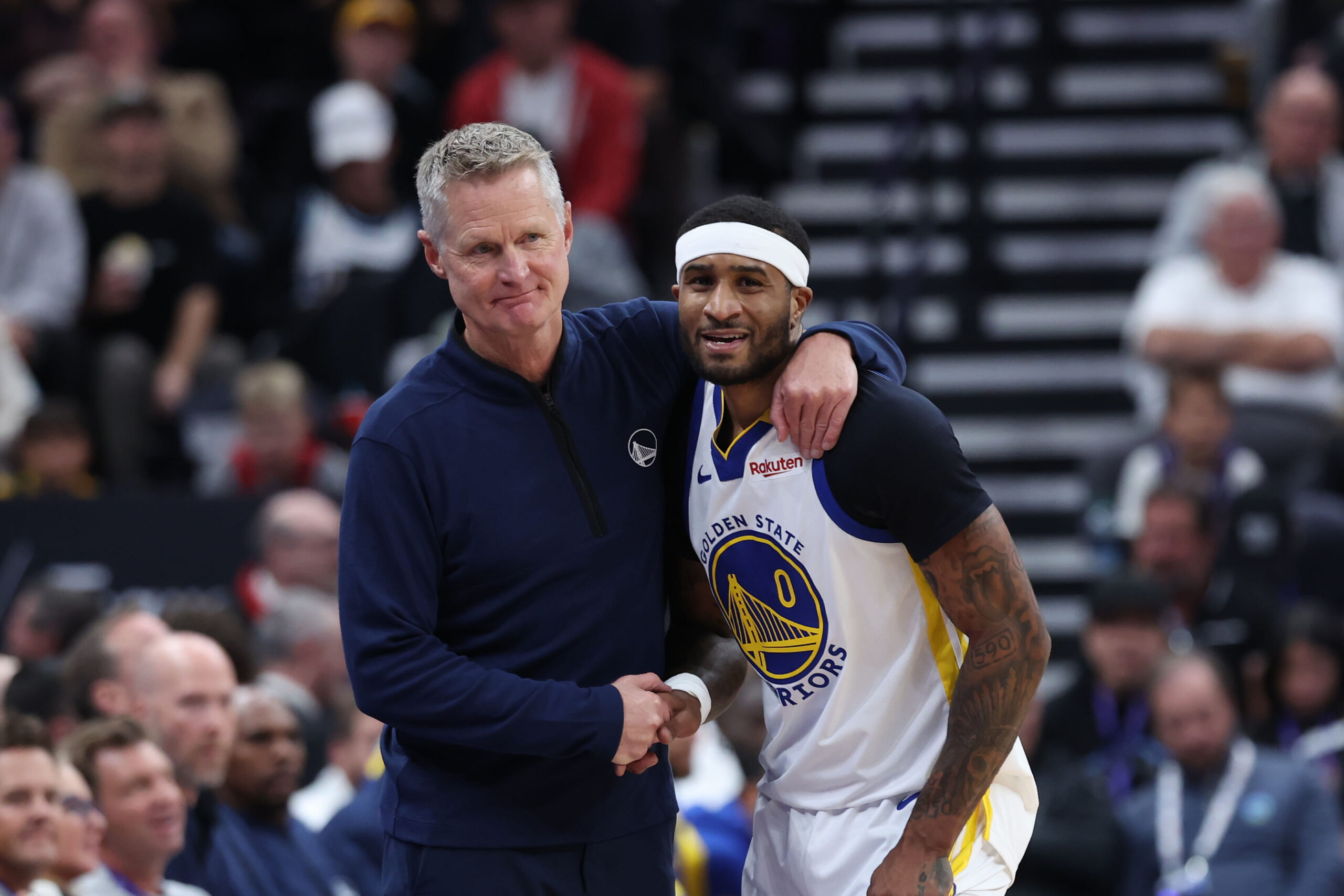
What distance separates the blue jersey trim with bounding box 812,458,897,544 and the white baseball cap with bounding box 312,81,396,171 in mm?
6893

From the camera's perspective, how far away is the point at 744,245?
371cm

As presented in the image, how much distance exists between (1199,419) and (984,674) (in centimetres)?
551

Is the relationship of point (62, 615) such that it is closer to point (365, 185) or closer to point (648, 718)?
point (365, 185)

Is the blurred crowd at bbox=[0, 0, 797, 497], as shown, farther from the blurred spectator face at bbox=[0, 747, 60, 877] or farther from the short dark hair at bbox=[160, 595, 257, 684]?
the blurred spectator face at bbox=[0, 747, 60, 877]

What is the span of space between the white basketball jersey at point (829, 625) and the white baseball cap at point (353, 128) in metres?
6.67

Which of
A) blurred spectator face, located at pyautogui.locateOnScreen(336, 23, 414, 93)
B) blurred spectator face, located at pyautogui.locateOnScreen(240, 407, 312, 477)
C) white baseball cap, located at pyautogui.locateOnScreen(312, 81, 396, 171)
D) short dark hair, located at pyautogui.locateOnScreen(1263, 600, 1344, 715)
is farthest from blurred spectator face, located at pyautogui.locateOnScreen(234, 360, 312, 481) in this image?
short dark hair, located at pyautogui.locateOnScreen(1263, 600, 1344, 715)

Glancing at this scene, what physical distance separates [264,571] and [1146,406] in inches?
183

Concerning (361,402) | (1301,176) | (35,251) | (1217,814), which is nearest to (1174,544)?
(1217,814)

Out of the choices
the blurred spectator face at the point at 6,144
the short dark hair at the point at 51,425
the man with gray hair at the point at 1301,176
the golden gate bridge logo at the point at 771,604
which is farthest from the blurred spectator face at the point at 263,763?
the man with gray hair at the point at 1301,176

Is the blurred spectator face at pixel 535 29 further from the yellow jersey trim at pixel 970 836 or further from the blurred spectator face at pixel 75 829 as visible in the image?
the yellow jersey trim at pixel 970 836

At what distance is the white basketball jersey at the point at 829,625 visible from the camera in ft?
12.2

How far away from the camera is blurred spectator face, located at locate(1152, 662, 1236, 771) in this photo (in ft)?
24.5

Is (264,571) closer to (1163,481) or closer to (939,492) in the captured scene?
(1163,481)

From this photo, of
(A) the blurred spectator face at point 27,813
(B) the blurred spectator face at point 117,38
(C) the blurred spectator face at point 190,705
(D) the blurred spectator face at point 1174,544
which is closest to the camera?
(A) the blurred spectator face at point 27,813
